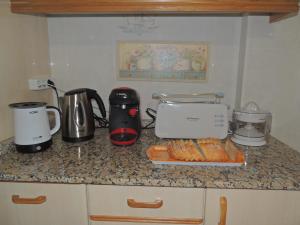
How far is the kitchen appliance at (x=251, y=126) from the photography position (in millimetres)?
1120

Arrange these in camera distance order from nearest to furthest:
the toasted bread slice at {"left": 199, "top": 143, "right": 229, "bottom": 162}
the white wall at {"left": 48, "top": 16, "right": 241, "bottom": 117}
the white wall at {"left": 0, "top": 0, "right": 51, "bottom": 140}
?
the toasted bread slice at {"left": 199, "top": 143, "right": 229, "bottom": 162} < the white wall at {"left": 0, "top": 0, "right": 51, "bottom": 140} < the white wall at {"left": 48, "top": 16, "right": 241, "bottom": 117}

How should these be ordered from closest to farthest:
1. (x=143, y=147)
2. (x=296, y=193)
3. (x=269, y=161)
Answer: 1. (x=296, y=193)
2. (x=269, y=161)
3. (x=143, y=147)

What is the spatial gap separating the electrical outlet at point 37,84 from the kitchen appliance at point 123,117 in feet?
1.51

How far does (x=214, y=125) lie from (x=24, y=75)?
0.97m

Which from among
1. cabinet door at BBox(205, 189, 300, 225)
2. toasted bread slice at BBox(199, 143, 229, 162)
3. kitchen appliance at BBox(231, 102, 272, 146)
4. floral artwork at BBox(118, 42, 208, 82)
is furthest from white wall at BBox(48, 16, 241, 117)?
cabinet door at BBox(205, 189, 300, 225)

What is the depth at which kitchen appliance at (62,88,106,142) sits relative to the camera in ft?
3.63

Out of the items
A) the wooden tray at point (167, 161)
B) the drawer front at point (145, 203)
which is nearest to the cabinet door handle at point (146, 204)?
the drawer front at point (145, 203)

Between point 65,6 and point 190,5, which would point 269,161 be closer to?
point 190,5

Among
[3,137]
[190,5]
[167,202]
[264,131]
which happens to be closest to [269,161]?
[264,131]

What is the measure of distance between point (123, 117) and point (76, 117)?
23 centimetres

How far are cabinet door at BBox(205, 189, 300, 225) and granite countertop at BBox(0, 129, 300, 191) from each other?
0.10 feet

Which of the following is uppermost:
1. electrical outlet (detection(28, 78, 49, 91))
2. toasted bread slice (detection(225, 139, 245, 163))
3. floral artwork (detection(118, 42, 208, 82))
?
floral artwork (detection(118, 42, 208, 82))

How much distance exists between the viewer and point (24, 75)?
118 centimetres

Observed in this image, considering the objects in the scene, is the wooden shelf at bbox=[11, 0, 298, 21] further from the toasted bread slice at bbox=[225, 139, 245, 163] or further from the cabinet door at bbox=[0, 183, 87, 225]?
the cabinet door at bbox=[0, 183, 87, 225]
